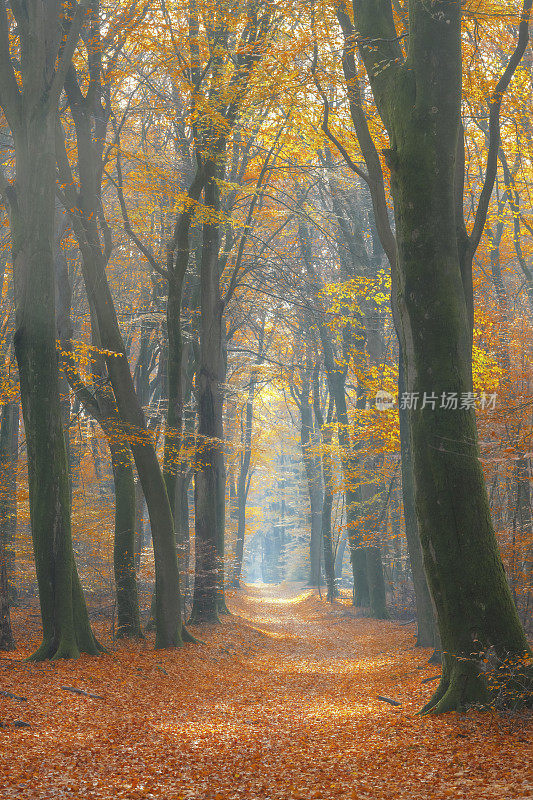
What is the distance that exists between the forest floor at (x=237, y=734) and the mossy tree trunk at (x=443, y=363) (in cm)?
63

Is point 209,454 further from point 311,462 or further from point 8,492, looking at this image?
point 311,462

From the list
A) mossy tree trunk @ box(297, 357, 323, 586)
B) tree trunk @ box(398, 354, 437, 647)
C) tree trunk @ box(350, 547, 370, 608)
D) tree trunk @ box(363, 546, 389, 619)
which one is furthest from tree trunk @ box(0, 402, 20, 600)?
mossy tree trunk @ box(297, 357, 323, 586)

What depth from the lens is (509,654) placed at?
16.3 feet

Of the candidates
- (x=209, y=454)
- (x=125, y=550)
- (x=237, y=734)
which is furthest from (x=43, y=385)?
(x=209, y=454)

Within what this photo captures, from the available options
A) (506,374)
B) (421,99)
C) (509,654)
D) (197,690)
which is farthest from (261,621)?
(421,99)

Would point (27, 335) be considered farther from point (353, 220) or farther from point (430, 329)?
point (353, 220)

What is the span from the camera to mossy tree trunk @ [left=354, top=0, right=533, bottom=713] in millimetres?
5156

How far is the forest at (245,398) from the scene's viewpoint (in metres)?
5.09

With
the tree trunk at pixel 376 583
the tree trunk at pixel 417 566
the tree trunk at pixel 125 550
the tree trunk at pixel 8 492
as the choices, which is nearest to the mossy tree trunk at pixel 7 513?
the tree trunk at pixel 8 492

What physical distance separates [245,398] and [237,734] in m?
13.3

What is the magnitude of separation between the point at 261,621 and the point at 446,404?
47.9ft

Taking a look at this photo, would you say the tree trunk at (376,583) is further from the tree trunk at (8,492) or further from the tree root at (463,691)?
the tree root at (463,691)

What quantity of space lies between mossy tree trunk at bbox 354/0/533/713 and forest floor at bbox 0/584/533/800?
2.07 feet

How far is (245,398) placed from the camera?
18.9 meters
